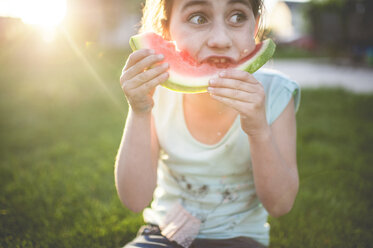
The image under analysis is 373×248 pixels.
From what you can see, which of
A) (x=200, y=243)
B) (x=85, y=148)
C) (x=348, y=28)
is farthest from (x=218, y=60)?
(x=348, y=28)

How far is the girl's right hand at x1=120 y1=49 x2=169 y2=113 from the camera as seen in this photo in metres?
1.12

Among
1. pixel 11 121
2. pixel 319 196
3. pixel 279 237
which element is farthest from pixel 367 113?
pixel 11 121

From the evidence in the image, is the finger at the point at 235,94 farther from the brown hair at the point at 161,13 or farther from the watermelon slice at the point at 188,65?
the brown hair at the point at 161,13

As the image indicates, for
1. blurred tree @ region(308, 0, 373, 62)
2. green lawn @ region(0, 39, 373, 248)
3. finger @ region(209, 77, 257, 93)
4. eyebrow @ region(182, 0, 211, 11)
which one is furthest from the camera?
blurred tree @ region(308, 0, 373, 62)

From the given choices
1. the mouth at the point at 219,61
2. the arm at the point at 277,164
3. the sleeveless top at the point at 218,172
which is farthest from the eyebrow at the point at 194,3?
the arm at the point at 277,164

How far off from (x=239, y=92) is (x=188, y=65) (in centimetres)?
30

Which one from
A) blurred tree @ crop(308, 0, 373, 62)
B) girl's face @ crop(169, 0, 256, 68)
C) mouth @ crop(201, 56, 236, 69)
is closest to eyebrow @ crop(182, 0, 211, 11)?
girl's face @ crop(169, 0, 256, 68)

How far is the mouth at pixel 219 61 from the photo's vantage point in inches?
48.8

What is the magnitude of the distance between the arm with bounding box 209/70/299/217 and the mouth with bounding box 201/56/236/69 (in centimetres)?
17

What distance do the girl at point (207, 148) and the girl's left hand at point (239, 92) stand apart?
5 centimetres

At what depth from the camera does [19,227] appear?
2031mm

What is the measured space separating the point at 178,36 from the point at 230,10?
0.25 metres

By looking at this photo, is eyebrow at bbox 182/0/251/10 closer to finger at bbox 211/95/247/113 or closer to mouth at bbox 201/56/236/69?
mouth at bbox 201/56/236/69

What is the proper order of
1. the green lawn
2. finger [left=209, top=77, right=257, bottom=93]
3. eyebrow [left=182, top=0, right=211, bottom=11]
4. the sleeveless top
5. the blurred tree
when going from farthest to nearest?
1. the blurred tree
2. the green lawn
3. the sleeveless top
4. eyebrow [left=182, top=0, right=211, bottom=11]
5. finger [left=209, top=77, right=257, bottom=93]
